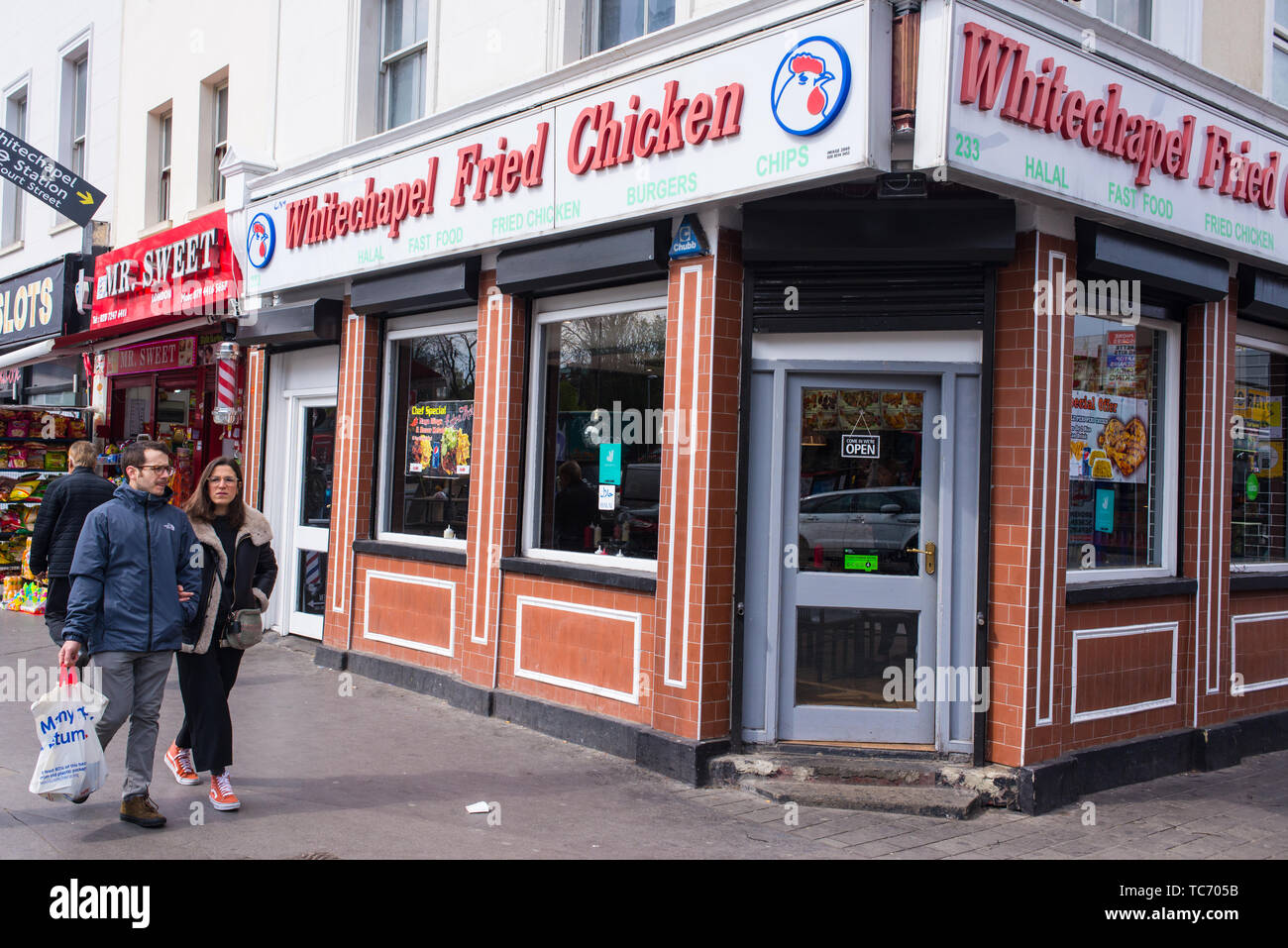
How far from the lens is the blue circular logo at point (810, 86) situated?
5.84 meters

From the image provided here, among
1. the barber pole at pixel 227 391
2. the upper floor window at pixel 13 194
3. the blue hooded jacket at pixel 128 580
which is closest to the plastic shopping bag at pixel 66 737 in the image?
the blue hooded jacket at pixel 128 580

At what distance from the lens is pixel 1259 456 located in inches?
348

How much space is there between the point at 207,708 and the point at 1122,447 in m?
5.89

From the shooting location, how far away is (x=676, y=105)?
22.2 feet

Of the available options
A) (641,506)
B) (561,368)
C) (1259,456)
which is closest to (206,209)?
(561,368)

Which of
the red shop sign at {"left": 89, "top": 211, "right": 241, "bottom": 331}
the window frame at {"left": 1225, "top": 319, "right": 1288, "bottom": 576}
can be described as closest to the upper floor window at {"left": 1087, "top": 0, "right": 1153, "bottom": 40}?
the window frame at {"left": 1225, "top": 319, "right": 1288, "bottom": 576}

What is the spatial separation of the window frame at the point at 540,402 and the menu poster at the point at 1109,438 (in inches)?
119

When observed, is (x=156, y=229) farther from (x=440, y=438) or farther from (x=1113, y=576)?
(x=1113, y=576)

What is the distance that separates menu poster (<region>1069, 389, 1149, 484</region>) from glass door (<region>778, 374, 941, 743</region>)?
3.53ft

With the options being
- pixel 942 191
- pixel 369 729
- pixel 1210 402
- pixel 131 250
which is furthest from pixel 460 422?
pixel 131 250

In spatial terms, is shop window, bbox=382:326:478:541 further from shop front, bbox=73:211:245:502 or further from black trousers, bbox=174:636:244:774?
black trousers, bbox=174:636:244:774

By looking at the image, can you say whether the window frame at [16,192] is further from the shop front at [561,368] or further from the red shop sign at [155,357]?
the shop front at [561,368]

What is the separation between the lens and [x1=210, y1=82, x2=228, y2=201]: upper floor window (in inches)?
512

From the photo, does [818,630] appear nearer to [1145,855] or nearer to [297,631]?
[1145,855]
